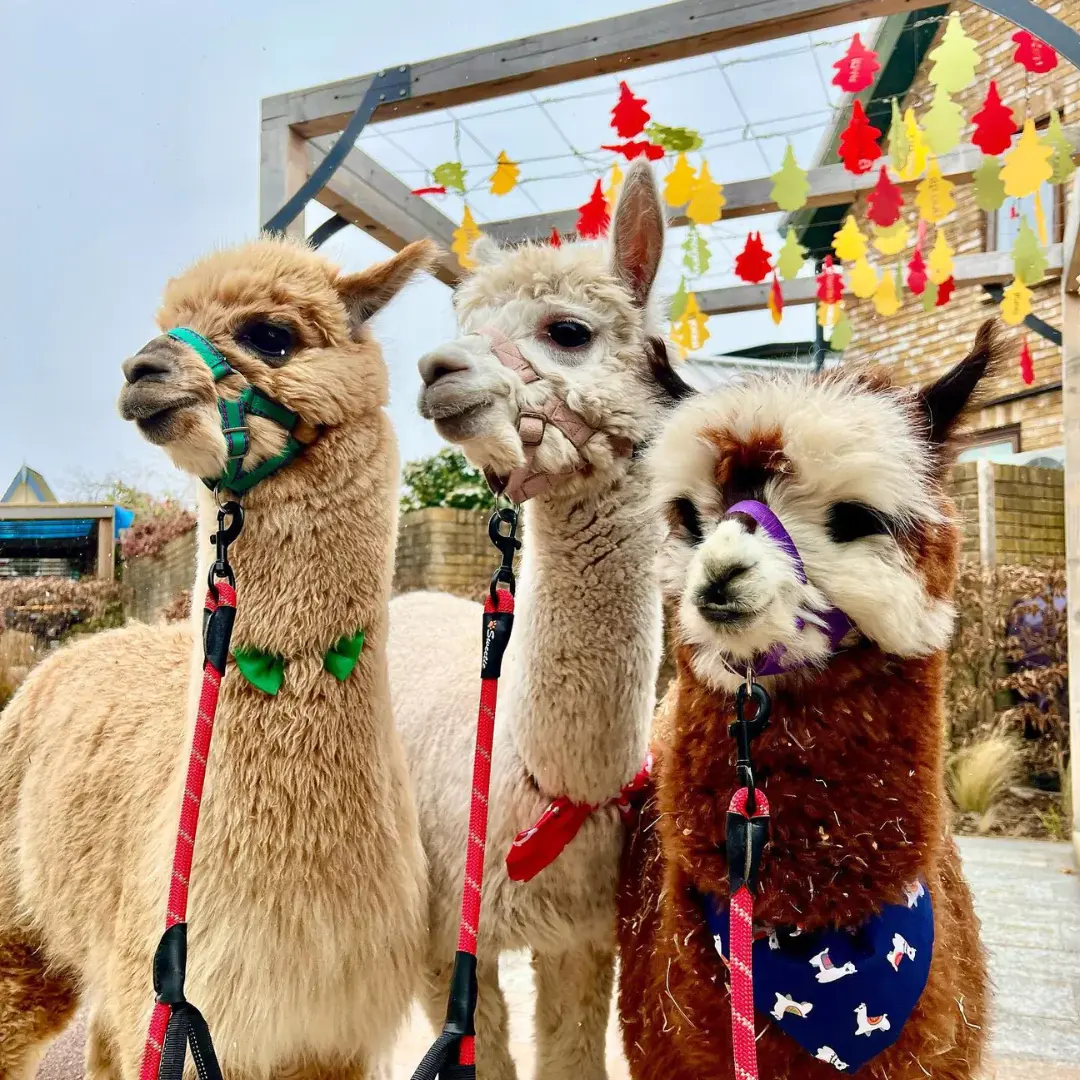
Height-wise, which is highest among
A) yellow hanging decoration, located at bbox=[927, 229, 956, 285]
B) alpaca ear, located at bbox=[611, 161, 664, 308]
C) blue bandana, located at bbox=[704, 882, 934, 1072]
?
yellow hanging decoration, located at bbox=[927, 229, 956, 285]

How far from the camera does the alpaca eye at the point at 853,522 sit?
1157 mm

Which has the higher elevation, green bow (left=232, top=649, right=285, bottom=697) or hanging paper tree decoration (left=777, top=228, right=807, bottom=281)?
hanging paper tree decoration (left=777, top=228, right=807, bottom=281)

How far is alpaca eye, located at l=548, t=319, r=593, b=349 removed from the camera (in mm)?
1716

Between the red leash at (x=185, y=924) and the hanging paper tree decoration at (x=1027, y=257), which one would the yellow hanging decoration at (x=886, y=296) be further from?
the red leash at (x=185, y=924)

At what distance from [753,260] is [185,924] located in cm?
405

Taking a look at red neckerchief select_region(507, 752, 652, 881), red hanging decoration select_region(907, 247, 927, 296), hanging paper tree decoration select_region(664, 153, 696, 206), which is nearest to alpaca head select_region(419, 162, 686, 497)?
red neckerchief select_region(507, 752, 652, 881)

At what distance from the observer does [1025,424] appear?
8.82 m

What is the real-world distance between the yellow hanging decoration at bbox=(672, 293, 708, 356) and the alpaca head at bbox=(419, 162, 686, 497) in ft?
9.24

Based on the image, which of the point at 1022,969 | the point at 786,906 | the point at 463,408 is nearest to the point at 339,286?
the point at 463,408

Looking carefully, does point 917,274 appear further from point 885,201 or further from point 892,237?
point 885,201

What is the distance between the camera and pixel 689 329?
4.78 meters

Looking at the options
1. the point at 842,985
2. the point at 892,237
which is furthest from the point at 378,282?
the point at 892,237

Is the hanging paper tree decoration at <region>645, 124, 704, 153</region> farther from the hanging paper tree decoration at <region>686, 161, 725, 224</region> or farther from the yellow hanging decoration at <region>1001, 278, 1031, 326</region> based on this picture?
the yellow hanging decoration at <region>1001, 278, 1031, 326</region>

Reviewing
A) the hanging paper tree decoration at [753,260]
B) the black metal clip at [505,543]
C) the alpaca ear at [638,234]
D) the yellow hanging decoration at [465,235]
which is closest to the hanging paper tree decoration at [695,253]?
the hanging paper tree decoration at [753,260]
